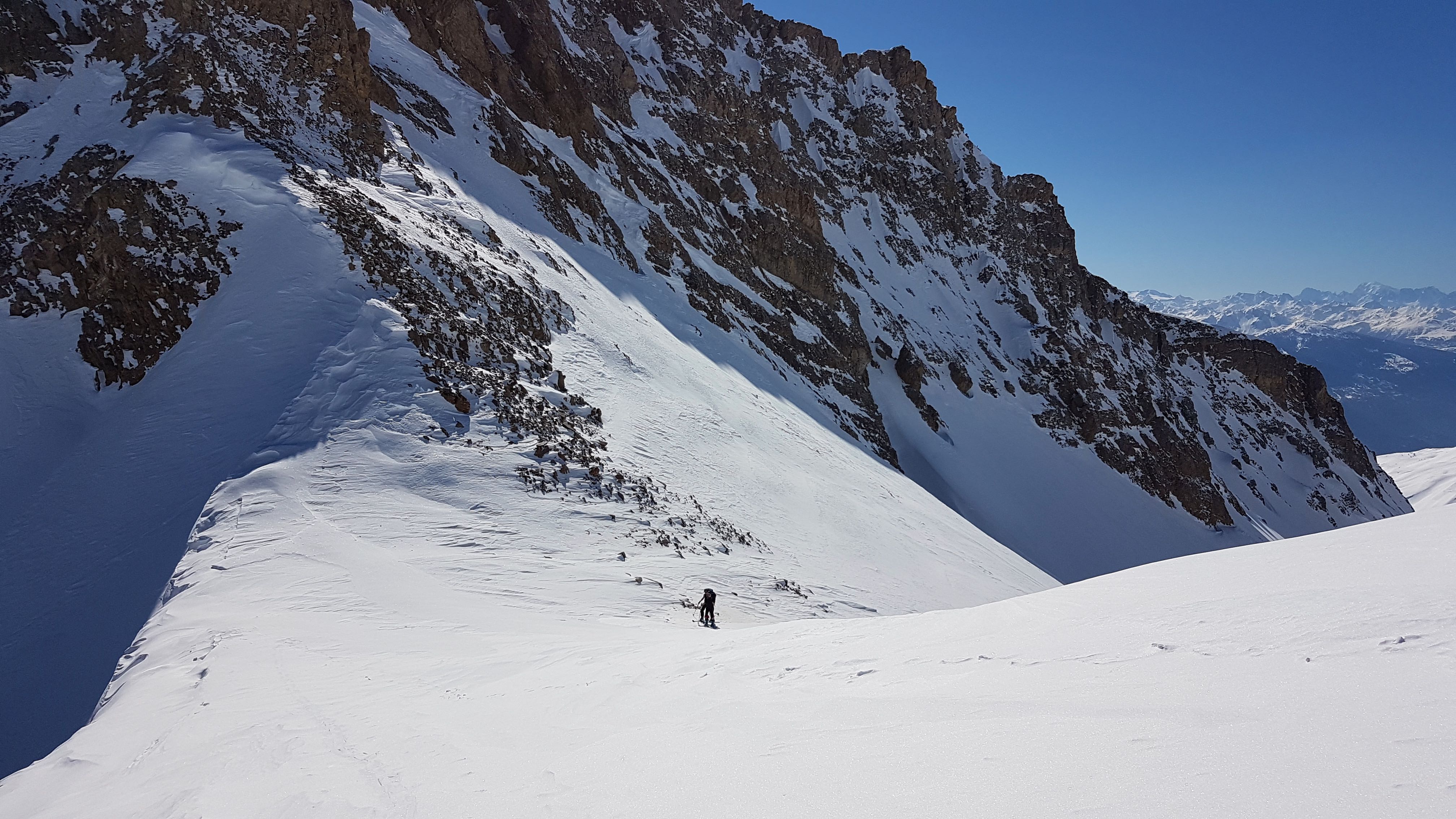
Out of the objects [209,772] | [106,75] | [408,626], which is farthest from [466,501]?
[106,75]

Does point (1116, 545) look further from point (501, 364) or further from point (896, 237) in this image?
point (501, 364)

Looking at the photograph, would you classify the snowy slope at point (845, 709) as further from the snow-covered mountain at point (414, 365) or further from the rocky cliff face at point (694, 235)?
the rocky cliff face at point (694, 235)

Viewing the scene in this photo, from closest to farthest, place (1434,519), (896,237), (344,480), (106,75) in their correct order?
(1434,519) → (344,480) → (106,75) → (896,237)

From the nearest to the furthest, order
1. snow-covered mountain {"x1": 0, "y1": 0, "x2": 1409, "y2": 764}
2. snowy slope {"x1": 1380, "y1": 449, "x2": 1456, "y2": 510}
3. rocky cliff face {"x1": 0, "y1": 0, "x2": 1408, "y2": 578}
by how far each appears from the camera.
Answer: snow-covered mountain {"x1": 0, "y1": 0, "x2": 1409, "y2": 764} < rocky cliff face {"x1": 0, "y1": 0, "x2": 1408, "y2": 578} < snowy slope {"x1": 1380, "y1": 449, "x2": 1456, "y2": 510}

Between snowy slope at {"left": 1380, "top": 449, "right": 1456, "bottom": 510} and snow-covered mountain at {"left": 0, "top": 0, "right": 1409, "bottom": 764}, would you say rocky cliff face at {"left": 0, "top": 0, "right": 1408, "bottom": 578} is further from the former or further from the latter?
snowy slope at {"left": 1380, "top": 449, "right": 1456, "bottom": 510}

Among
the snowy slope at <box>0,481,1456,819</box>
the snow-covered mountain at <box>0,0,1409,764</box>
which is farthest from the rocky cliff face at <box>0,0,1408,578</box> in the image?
the snowy slope at <box>0,481,1456,819</box>

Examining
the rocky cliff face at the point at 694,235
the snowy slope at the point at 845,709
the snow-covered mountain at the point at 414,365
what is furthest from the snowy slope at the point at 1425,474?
the snowy slope at the point at 845,709
